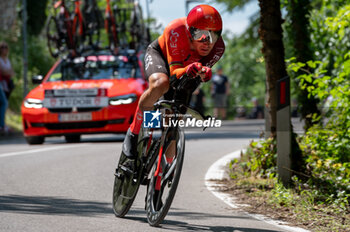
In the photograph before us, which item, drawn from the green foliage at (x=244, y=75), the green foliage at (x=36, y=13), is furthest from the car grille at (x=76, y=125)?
the green foliage at (x=244, y=75)

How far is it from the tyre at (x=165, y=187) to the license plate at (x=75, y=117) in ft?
25.3

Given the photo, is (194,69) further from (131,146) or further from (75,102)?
(75,102)

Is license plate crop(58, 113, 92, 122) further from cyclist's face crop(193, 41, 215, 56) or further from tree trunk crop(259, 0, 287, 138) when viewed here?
cyclist's face crop(193, 41, 215, 56)

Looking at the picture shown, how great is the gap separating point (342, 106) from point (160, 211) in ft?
12.0

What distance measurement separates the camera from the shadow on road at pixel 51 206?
633 centimetres

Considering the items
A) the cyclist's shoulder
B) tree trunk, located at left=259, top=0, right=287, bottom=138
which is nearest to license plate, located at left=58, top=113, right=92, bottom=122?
tree trunk, located at left=259, top=0, right=287, bottom=138

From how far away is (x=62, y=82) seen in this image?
14.1 metres

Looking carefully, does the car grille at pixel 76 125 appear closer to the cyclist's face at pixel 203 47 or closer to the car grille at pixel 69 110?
the car grille at pixel 69 110

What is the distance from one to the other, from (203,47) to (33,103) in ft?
28.4

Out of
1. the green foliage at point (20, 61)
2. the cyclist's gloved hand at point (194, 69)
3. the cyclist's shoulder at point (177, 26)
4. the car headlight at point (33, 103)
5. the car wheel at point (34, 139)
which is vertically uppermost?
the green foliage at point (20, 61)

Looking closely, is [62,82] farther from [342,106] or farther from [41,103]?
[342,106]

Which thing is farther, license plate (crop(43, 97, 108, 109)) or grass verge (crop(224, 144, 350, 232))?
license plate (crop(43, 97, 108, 109))

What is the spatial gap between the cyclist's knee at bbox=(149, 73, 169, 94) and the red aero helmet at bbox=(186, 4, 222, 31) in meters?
0.45

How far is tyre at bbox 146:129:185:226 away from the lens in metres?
5.26
